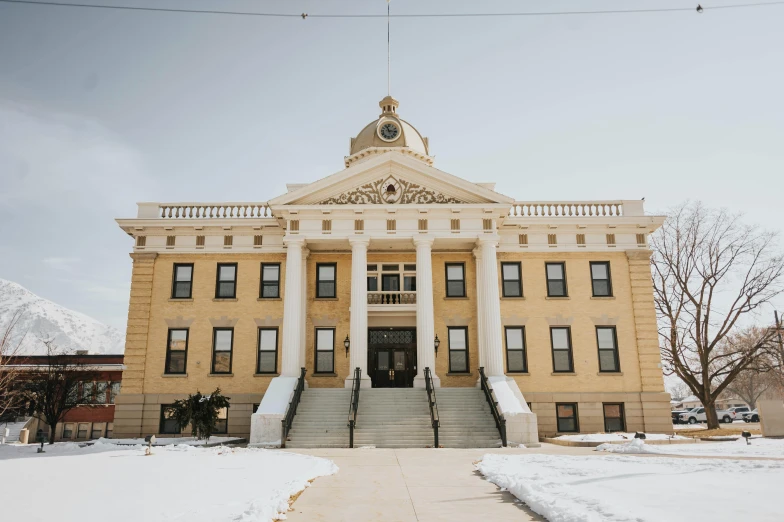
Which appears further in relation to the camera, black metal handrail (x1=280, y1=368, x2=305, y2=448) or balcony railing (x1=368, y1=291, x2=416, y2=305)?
balcony railing (x1=368, y1=291, x2=416, y2=305)

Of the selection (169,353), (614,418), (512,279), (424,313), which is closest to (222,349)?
(169,353)

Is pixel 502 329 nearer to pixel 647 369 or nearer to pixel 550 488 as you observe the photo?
pixel 647 369

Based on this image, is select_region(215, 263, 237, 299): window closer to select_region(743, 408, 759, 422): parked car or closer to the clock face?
the clock face

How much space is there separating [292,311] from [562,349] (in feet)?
41.8

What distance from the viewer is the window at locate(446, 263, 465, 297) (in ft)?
95.4

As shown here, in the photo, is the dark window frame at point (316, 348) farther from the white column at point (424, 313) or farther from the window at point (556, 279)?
the window at point (556, 279)

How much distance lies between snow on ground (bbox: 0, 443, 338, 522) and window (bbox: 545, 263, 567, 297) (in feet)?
57.7

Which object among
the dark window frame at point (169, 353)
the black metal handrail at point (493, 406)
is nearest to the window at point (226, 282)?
the dark window frame at point (169, 353)

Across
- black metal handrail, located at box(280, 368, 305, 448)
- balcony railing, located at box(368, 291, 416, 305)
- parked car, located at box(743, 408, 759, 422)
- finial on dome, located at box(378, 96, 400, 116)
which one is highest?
finial on dome, located at box(378, 96, 400, 116)

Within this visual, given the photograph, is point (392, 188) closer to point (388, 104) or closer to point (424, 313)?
point (424, 313)

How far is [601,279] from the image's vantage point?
29.2m

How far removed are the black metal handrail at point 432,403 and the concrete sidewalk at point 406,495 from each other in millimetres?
5444

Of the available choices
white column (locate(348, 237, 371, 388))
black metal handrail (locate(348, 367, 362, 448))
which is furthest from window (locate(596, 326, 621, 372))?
black metal handrail (locate(348, 367, 362, 448))

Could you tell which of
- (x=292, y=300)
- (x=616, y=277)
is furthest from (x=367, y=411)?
(x=616, y=277)
